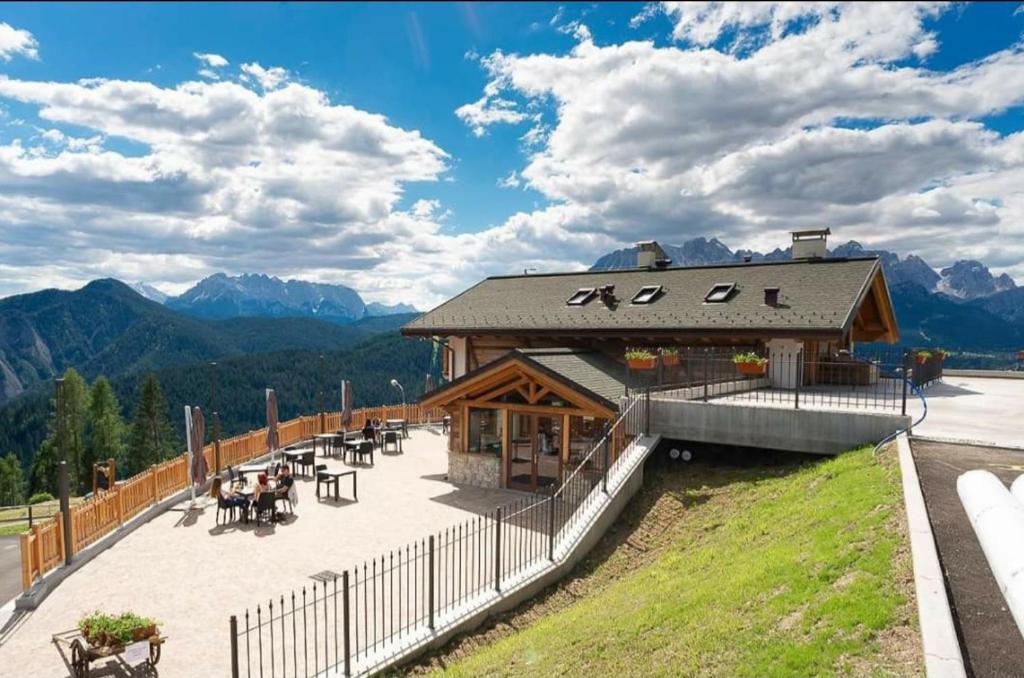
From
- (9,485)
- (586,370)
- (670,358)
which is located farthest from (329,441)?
(9,485)

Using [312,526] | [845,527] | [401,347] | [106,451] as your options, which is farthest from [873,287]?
[401,347]

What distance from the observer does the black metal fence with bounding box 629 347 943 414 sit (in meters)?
14.5

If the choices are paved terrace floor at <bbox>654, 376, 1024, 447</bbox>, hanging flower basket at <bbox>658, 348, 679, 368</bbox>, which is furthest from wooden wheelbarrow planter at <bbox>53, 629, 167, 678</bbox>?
hanging flower basket at <bbox>658, 348, 679, 368</bbox>

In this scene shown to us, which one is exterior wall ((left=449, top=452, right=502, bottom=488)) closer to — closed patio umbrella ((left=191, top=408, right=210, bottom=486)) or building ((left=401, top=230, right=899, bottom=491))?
building ((left=401, top=230, right=899, bottom=491))

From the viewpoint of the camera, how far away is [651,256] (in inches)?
1099

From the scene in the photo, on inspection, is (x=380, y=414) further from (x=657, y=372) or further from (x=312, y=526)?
(x=657, y=372)

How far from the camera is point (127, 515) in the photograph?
1371 cm

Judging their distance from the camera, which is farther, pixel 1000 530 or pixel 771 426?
pixel 771 426

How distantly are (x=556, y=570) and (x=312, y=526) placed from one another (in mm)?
6384

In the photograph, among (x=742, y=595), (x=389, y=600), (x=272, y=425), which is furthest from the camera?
(x=272, y=425)

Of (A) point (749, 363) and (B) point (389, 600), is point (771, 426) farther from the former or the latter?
(B) point (389, 600)

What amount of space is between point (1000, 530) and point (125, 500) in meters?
16.0

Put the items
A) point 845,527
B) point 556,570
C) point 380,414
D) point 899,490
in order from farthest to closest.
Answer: point 380,414, point 556,570, point 899,490, point 845,527

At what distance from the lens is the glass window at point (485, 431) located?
17016 mm
